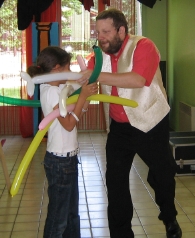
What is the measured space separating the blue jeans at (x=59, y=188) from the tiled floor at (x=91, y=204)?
78 centimetres

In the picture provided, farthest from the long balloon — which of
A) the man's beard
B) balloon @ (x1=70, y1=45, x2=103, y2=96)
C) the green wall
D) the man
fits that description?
the green wall

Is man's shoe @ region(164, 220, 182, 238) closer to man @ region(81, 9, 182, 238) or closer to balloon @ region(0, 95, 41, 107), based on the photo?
man @ region(81, 9, 182, 238)

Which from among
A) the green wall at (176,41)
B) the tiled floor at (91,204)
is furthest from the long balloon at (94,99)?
the green wall at (176,41)

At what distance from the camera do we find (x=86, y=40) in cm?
723

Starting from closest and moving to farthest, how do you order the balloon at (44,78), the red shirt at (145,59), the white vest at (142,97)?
the balloon at (44,78), the red shirt at (145,59), the white vest at (142,97)

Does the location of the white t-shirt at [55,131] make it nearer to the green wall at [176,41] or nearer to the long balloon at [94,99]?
the long balloon at [94,99]

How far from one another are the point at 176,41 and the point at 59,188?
4.84 m

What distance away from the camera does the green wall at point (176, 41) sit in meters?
5.90

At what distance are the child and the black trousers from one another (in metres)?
0.42

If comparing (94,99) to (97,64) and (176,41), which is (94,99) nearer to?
(97,64)

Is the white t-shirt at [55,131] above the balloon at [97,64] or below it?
below

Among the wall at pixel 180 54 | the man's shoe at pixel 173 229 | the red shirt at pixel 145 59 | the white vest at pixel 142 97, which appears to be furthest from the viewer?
the wall at pixel 180 54

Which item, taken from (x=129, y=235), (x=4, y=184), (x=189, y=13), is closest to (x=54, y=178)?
(x=129, y=235)

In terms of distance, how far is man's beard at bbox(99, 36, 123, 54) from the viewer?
2.52 m
